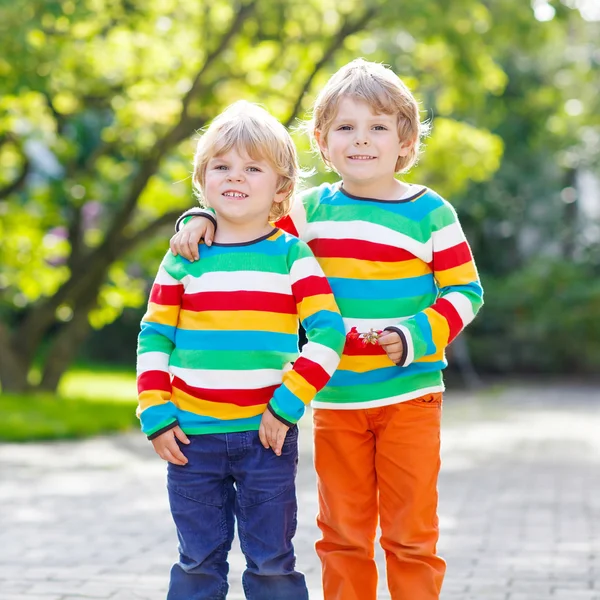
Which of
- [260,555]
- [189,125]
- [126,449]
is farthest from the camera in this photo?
[189,125]

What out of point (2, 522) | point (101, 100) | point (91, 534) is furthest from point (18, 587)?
point (101, 100)

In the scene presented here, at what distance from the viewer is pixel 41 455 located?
880cm

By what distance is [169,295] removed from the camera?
2.99 meters

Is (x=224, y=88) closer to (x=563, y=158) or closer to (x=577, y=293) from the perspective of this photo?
(x=577, y=293)

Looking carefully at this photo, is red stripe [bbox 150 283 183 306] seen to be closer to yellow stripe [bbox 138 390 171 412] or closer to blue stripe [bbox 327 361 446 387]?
yellow stripe [bbox 138 390 171 412]

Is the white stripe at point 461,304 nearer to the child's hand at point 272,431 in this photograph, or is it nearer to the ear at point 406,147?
the ear at point 406,147

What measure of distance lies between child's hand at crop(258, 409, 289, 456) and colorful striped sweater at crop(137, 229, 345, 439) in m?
0.02

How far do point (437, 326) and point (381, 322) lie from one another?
17 centimetres

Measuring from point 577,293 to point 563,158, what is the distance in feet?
10.7

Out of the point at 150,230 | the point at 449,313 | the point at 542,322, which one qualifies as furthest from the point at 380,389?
the point at 542,322

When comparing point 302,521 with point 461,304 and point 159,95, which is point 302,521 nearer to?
point 461,304

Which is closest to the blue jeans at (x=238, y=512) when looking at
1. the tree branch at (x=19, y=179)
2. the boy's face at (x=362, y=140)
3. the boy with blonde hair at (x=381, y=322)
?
the boy with blonde hair at (x=381, y=322)

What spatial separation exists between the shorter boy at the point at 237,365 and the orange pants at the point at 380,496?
0.19 m

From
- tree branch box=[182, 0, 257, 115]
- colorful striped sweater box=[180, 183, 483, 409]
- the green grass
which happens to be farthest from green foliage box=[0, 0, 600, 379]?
colorful striped sweater box=[180, 183, 483, 409]
